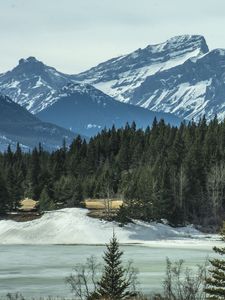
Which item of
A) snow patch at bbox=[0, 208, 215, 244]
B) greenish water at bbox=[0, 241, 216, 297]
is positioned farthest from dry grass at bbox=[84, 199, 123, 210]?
greenish water at bbox=[0, 241, 216, 297]

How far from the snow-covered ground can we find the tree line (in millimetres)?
3333

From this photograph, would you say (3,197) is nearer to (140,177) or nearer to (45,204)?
(45,204)

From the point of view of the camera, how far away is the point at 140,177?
13150 centimetres

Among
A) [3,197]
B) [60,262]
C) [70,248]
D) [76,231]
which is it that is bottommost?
[60,262]

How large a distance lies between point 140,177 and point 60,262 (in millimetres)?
54390

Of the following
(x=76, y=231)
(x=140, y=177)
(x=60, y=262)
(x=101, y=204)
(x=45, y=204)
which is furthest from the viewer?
(x=101, y=204)

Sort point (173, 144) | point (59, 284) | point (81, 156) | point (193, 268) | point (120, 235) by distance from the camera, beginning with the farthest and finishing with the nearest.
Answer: point (81, 156), point (173, 144), point (120, 235), point (193, 268), point (59, 284)

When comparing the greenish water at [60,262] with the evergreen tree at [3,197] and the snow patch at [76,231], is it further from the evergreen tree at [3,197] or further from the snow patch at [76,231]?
the evergreen tree at [3,197]

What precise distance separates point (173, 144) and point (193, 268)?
95.8 m

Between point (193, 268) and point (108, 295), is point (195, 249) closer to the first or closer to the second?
point (193, 268)

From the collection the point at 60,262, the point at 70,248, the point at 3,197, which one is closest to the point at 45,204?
the point at 3,197

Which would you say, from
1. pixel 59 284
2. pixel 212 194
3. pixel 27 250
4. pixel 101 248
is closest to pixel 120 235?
pixel 101 248

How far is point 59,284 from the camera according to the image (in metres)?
60.3

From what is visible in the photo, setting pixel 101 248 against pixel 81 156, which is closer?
pixel 101 248
